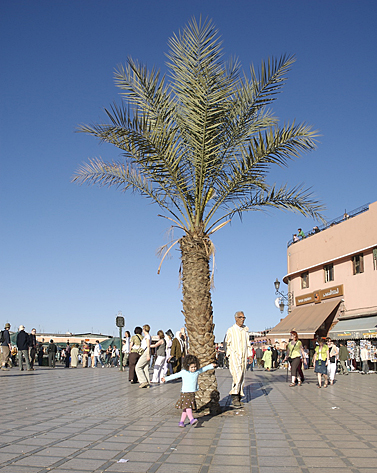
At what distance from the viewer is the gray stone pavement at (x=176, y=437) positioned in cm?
525

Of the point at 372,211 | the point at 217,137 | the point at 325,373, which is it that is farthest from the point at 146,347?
the point at 372,211

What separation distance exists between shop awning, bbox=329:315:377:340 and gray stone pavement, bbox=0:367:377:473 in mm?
14203

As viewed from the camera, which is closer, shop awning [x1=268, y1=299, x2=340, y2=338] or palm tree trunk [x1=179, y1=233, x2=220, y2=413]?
palm tree trunk [x1=179, y1=233, x2=220, y2=413]

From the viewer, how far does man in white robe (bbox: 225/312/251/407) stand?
9.51 meters

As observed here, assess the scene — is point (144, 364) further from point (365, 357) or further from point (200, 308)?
point (365, 357)

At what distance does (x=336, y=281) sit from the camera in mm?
30625

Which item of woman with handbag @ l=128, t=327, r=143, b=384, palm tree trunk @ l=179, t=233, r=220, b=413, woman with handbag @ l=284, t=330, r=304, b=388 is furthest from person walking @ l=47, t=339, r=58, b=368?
palm tree trunk @ l=179, t=233, r=220, b=413

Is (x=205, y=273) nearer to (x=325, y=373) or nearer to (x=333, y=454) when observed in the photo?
(x=333, y=454)

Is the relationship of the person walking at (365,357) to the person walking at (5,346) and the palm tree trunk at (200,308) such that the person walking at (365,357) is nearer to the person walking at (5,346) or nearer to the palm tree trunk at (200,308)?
the person walking at (5,346)

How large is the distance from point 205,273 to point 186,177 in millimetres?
1999

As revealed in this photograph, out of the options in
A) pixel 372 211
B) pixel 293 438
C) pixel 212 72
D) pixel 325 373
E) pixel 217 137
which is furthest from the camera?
pixel 372 211

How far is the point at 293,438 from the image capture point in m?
6.77

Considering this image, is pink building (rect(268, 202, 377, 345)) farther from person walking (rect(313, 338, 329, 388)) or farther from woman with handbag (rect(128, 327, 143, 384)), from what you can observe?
woman with handbag (rect(128, 327, 143, 384))

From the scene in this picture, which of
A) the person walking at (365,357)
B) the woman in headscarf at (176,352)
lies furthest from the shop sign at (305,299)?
the woman in headscarf at (176,352)
